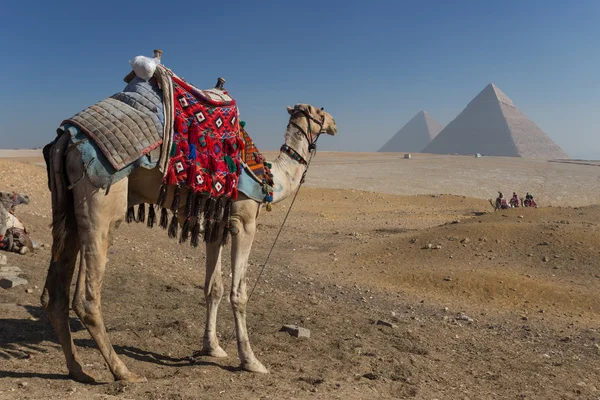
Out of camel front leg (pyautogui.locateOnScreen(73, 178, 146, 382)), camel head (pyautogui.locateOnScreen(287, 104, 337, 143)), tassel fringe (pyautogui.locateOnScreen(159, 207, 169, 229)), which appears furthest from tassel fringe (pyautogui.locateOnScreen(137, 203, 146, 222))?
camel head (pyautogui.locateOnScreen(287, 104, 337, 143))

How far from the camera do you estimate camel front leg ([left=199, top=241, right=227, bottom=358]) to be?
6176 millimetres

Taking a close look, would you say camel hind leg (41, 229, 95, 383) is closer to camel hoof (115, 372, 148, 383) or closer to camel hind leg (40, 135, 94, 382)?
camel hind leg (40, 135, 94, 382)

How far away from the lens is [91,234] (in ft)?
15.4

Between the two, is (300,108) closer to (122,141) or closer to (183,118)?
(183,118)

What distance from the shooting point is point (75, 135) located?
4.68 m

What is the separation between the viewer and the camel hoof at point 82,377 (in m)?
4.93

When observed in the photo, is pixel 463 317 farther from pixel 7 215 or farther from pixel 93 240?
pixel 7 215

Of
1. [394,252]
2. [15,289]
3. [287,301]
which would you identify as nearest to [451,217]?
[394,252]

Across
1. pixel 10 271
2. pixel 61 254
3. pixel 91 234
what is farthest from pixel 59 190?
pixel 10 271

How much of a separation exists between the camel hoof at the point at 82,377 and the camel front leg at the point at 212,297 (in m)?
1.52

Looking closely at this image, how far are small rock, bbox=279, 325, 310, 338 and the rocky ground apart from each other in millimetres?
99

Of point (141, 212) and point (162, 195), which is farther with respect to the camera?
point (141, 212)

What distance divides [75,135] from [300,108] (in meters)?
3.17

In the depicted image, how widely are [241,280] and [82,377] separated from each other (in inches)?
75.6
